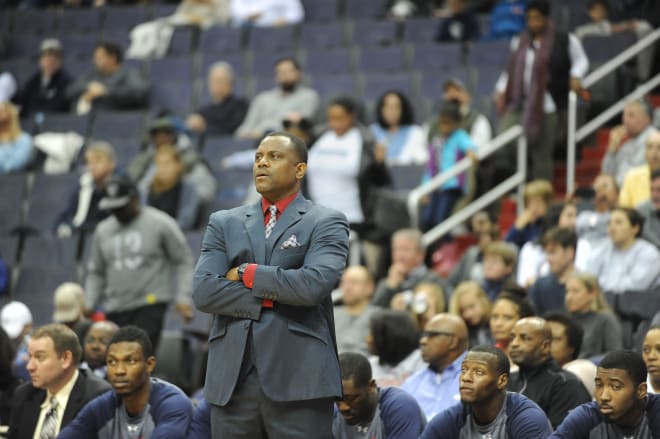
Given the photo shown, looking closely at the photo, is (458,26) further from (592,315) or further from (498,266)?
(592,315)

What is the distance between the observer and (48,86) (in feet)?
39.2

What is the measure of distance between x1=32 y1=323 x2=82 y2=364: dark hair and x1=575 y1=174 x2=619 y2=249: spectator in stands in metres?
3.73

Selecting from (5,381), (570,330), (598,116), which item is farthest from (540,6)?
(5,381)

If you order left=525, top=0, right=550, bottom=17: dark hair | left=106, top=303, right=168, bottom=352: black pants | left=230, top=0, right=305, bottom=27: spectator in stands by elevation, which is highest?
left=230, top=0, right=305, bottom=27: spectator in stands

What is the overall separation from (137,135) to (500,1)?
3543 mm

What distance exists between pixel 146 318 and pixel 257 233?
3.76 meters

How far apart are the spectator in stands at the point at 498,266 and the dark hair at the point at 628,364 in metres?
3.09

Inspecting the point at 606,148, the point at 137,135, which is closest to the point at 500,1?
the point at 606,148

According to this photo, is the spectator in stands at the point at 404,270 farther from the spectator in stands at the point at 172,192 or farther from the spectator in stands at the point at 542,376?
the spectator in stands at the point at 542,376

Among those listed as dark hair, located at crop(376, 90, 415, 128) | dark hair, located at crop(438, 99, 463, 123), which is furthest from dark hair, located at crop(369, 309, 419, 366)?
dark hair, located at crop(376, 90, 415, 128)

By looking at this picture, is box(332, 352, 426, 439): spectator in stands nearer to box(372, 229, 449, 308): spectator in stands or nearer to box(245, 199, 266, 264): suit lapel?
box(245, 199, 266, 264): suit lapel

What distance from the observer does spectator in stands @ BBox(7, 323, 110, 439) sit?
19.8 feet

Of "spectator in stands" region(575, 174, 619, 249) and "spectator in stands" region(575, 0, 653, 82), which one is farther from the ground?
"spectator in stands" region(575, 0, 653, 82)

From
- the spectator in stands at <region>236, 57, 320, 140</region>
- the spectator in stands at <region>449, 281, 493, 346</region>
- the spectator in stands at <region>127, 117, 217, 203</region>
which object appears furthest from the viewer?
the spectator in stands at <region>236, 57, 320, 140</region>
